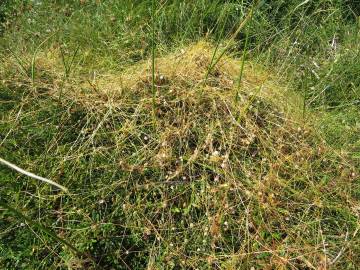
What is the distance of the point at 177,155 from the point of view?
→ 7.78 ft

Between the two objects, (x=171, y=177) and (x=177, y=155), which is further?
(x=177, y=155)

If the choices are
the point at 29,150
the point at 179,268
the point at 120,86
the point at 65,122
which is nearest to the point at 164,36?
the point at 120,86

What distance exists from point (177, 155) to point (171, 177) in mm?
180

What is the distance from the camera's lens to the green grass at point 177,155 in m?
2.09

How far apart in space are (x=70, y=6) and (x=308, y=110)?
6.37 feet

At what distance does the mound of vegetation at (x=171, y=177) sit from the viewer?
2.08m

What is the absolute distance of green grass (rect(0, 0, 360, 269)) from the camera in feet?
6.84

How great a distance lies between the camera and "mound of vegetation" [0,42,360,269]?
2076 millimetres

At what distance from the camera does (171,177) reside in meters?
2.22

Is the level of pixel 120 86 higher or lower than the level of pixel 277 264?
higher

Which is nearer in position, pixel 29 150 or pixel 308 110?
pixel 29 150

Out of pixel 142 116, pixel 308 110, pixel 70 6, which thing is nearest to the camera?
pixel 142 116

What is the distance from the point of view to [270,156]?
2.38 m

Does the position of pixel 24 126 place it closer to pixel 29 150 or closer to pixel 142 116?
pixel 29 150
